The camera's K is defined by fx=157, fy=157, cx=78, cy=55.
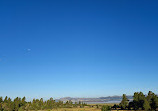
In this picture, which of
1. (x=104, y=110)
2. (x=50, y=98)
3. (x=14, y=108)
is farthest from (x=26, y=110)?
(x=104, y=110)

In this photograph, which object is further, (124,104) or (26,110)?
(26,110)

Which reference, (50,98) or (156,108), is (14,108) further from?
(156,108)

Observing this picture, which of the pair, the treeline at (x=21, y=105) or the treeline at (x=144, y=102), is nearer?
the treeline at (x=144, y=102)

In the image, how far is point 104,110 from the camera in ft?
171

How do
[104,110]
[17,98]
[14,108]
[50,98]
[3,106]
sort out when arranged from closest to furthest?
[104,110] < [3,106] < [14,108] < [17,98] < [50,98]

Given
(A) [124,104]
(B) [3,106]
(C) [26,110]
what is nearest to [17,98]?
(C) [26,110]

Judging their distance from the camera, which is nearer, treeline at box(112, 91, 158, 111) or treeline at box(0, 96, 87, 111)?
treeline at box(112, 91, 158, 111)

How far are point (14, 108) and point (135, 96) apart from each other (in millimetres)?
85072

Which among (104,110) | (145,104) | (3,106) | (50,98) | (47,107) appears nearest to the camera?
(104,110)

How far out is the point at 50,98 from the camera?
167500mm

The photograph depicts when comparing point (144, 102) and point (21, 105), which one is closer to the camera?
point (144, 102)

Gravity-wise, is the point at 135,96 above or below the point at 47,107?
above

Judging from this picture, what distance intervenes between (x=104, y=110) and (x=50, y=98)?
125 meters

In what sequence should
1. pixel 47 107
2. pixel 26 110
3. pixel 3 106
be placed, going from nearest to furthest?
pixel 3 106
pixel 26 110
pixel 47 107
